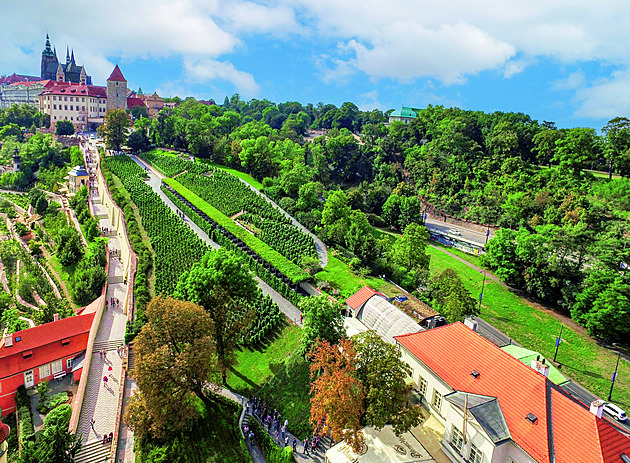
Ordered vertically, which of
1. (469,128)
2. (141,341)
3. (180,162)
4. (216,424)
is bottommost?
(216,424)

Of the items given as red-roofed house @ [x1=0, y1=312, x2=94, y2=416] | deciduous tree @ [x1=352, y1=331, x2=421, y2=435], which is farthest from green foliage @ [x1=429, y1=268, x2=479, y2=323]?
red-roofed house @ [x1=0, y1=312, x2=94, y2=416]

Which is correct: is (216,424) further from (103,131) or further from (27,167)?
(27,167)

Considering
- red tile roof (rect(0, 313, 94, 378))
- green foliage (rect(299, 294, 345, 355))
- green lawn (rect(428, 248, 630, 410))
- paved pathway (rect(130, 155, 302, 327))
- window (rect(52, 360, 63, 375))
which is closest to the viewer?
green foliage (rect(299, 294, 345, 355))

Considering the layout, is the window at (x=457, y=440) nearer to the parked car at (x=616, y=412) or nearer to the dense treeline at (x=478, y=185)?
the parked car at (x=616, y=412)

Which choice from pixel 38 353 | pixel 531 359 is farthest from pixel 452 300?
pixel 38 353

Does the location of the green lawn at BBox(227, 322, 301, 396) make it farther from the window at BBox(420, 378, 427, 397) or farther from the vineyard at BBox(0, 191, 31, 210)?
the vineyard at BBox(0, 191, 31, 210)

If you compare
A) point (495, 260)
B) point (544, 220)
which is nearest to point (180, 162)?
point (495, 260)

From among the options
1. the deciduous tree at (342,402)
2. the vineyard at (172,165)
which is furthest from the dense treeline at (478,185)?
the deciduous tree at (342,402)
